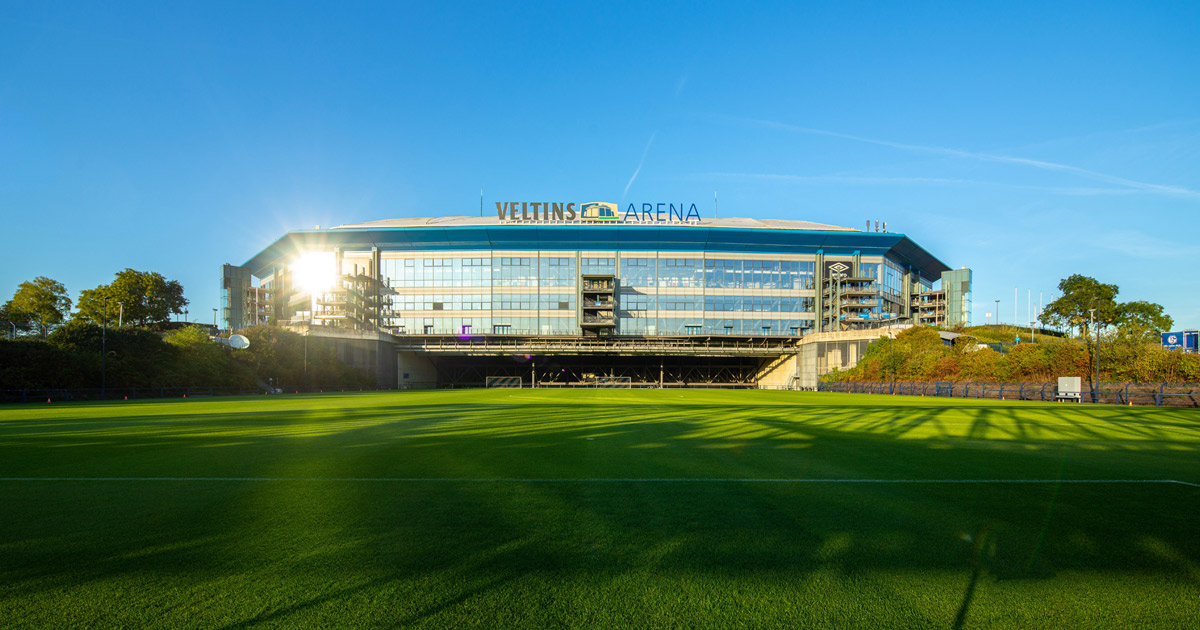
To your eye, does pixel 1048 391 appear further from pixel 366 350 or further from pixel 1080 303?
pixel 366 350

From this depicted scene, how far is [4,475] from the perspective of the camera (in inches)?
301

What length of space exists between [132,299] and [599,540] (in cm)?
9538

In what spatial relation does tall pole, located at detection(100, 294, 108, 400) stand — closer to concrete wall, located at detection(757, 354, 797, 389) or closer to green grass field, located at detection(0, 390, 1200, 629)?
green grass field, located at detection(0, 390, 1200, 629)

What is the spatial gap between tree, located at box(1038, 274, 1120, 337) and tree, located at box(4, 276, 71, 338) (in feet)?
439

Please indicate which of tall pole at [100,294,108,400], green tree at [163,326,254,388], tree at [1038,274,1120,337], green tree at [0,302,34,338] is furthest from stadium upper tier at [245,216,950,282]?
tall pole at [100,294,108,400]

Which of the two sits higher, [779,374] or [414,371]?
[414,371]

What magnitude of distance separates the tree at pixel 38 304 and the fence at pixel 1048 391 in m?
98.8

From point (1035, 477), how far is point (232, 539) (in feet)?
30.5

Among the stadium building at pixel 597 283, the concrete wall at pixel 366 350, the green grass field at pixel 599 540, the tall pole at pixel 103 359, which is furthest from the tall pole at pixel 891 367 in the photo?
the tall pole at pixel 103 359

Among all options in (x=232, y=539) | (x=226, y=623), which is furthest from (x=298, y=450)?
(x=226, y=623)

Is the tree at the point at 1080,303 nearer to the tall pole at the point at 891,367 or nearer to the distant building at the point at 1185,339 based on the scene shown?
the distant building at the point at 1185,339

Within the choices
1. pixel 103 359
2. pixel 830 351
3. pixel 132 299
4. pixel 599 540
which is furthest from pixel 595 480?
pixel 132 299

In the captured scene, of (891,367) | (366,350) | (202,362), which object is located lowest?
(891,367)

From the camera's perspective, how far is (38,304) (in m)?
73.4
